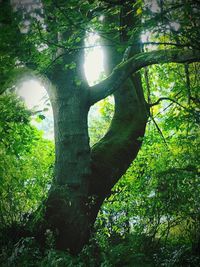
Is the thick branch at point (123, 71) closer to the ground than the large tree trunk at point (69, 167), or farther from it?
farther from it

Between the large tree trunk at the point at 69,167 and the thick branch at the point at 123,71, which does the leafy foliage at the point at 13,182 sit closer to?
the large tree trunk at the point at 69,167

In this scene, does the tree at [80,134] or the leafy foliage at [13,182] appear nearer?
the tree at [80,134]

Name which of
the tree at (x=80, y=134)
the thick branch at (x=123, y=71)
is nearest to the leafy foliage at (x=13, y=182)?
the tree at (x=80, y=134)

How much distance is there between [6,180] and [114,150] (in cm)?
219

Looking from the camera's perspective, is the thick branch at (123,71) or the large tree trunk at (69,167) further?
the thick branch at (123,71)

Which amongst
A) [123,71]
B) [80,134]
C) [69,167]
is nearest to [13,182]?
[69,167]

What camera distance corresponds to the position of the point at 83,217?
536 centimetres

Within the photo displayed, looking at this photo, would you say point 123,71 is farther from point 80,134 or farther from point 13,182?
point 13,182

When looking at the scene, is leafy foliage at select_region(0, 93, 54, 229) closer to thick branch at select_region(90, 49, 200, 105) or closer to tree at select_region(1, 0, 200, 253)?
tree at select_region(1, 0, 200, 253)

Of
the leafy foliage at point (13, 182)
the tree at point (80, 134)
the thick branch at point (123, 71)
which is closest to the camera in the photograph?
the tree at point (80, 134)

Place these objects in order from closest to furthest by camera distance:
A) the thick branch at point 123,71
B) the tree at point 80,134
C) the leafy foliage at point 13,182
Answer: the tree at point 80,134 → the leafy foliage at point 13,182 → the thick branch at point 123,71

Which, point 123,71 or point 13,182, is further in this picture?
point 123,71

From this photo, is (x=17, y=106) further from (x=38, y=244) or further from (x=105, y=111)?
(x=105, y=111)

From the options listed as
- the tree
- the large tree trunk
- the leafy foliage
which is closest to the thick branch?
the tree
